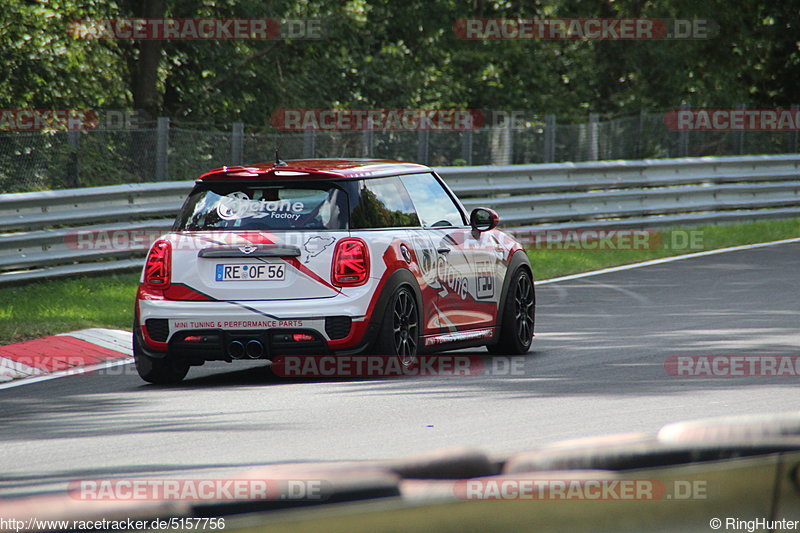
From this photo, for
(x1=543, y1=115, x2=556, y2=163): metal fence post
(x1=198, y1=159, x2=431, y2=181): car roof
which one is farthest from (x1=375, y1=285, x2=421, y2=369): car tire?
(x1=543, y1=115, x2=556, y2=163): metal fence post

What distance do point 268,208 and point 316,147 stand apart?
11.0 m

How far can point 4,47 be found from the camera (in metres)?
23.7

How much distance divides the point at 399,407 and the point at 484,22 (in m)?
31.6

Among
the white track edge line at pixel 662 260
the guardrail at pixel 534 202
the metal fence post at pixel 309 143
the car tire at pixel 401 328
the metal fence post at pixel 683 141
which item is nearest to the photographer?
the car tire at pixel 401 328

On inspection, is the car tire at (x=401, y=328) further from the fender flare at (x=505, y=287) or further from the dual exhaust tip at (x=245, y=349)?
the fender flare at (x=505, y=287)

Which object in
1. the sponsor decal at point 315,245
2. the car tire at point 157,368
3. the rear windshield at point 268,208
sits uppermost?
the rear windshield at point 268,208

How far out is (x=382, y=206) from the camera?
972 centimetres

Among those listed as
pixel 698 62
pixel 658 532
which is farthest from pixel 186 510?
pixel 698 62

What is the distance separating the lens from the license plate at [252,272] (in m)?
9.16

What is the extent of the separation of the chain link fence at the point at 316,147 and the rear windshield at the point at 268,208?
23.6 ft

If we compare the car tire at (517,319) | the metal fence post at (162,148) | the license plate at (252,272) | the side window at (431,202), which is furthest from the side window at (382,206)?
the metal fence post at (162,148)

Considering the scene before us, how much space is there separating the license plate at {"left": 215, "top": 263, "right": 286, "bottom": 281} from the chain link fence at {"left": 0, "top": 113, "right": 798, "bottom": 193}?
7609 millimetres

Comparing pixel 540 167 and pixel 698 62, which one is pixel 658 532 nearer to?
pixel 540 167

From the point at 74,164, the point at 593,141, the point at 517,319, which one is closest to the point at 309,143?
the point at 74,164
